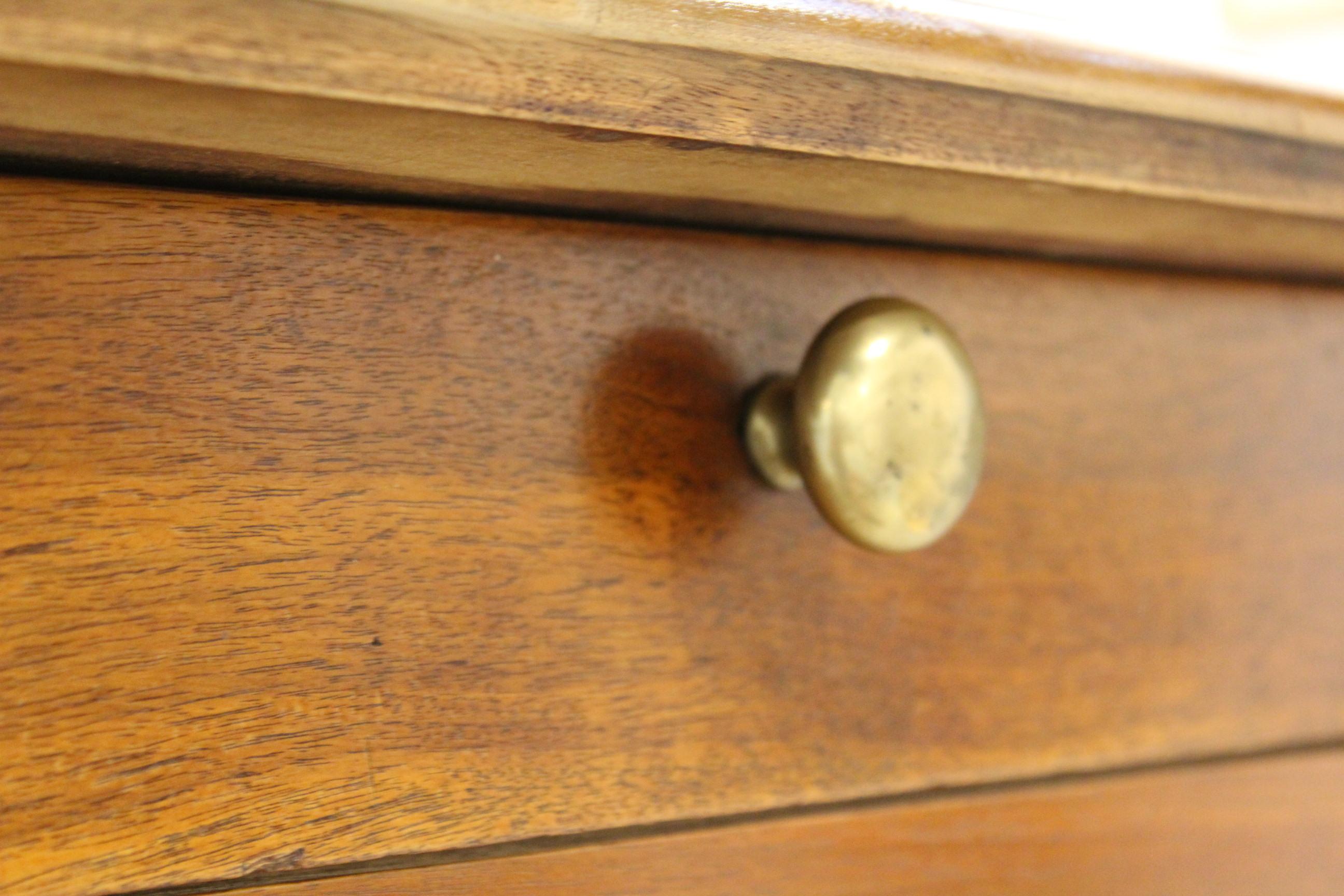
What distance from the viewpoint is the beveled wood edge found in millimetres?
284

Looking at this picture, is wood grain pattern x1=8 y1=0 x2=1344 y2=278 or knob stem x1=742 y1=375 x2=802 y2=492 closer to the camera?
wood grain pattern x1=8 y1=0 x2=1344 y2=278

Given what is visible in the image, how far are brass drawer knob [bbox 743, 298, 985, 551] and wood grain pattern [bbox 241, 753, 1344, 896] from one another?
0.33 ft

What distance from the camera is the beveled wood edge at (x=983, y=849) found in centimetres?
28

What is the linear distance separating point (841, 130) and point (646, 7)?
0.05m

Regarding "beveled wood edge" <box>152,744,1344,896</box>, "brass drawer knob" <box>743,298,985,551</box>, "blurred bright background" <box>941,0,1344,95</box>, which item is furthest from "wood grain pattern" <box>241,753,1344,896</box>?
"blurred bright background" <box>941,0,1344,95</box>

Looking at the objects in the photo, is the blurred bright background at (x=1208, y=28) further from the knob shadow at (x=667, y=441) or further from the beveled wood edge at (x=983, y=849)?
the beveled wood edge at (x=983, y=849)

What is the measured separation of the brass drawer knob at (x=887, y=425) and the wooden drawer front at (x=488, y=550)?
0.15ft

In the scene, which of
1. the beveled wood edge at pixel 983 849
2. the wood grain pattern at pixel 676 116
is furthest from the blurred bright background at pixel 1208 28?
the beveled wood edge at pixel 983 849

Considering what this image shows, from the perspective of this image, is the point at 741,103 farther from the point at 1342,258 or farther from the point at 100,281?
the point at 1342,258

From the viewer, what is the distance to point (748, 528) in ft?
1.06

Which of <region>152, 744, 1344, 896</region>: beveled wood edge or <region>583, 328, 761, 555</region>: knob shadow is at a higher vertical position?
<region>583, 328, 761, 555</region>: knob shadow

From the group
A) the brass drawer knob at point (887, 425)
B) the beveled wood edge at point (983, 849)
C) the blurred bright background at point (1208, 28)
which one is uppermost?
the blurred bright background at point (1208, 28)

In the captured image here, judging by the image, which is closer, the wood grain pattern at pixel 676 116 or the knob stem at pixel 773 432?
the wood grain pattern at pixel 676 116

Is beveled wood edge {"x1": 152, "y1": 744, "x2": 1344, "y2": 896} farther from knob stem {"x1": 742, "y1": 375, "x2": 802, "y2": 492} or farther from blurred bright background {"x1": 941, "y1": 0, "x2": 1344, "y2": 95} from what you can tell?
blurred bright background {"x1": 941, "y1": 0, "x2": 1344, "y2": 95}
